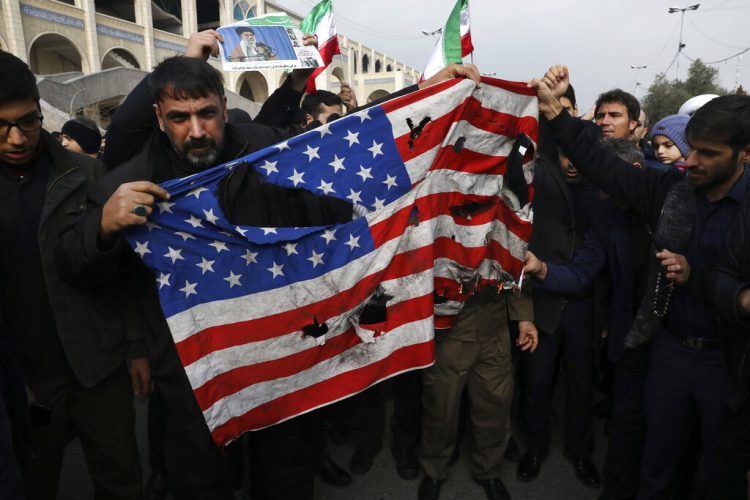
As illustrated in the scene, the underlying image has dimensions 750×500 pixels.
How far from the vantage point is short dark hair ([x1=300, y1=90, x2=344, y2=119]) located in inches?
184

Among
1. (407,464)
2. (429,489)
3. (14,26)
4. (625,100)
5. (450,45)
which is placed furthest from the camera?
(14,26)

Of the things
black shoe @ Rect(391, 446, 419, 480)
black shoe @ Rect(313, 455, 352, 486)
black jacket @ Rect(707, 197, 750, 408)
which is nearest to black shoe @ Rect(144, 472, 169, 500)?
black shoe @ Rect(313, 455, 352, 486)

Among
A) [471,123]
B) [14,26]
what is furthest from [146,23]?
[471,123]

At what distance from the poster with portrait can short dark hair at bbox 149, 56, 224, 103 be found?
99 centimetres

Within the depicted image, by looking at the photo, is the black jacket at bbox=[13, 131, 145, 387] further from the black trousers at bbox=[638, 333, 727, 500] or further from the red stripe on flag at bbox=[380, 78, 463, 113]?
the black trousers at bbox=[638, 333, 727, 500]

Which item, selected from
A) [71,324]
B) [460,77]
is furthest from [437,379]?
[71,324]

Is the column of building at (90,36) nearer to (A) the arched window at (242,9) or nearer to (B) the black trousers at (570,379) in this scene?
(A) the arched window at (242,9)

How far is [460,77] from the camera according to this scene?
7.97 feet

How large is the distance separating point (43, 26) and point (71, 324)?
2230 cm

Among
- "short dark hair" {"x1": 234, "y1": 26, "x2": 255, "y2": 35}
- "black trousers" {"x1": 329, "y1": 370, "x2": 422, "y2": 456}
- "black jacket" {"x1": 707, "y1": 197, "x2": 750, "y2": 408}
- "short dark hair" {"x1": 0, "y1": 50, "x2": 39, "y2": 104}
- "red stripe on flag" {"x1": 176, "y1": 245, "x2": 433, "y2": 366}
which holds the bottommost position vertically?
"black trousers" {"x1": 329, "y1": 370, "x2": 422, "y2": 456}

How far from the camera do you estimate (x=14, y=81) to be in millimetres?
1944

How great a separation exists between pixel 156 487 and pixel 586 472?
2705mm

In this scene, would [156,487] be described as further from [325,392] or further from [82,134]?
[82,134]

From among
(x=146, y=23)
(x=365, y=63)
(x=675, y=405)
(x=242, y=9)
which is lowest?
(x=365, y=63)
